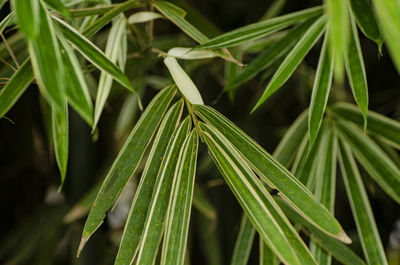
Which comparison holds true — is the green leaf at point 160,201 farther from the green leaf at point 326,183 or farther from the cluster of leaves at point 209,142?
the green leaf at point 326,183

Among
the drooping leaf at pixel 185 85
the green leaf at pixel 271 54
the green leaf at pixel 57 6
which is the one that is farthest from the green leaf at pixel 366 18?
the green leaf at pixel 57 6

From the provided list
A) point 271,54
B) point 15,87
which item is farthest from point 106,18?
point 271,54

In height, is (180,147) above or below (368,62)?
above

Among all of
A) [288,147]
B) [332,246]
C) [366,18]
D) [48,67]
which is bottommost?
[332,246]

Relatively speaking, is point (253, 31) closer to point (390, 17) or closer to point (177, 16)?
point (177, 16)

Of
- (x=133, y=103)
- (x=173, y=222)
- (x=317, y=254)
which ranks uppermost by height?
(x=133, y=103)

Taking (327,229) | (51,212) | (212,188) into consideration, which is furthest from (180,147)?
(51,212)

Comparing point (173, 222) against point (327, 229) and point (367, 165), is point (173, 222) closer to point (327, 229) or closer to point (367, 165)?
point (327, 229)
